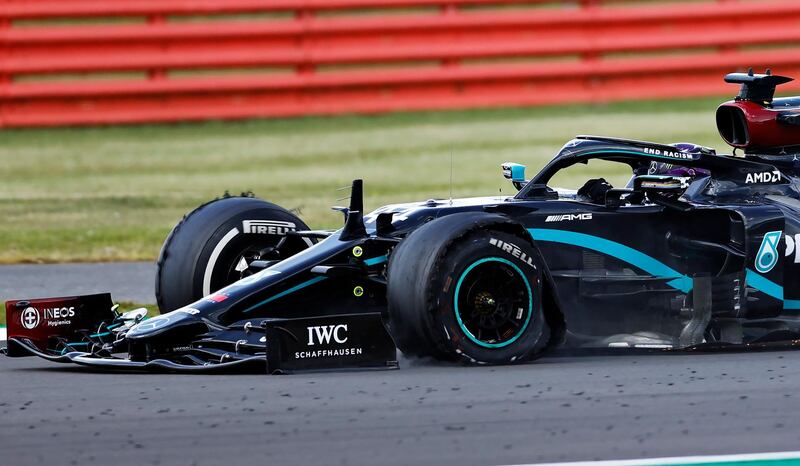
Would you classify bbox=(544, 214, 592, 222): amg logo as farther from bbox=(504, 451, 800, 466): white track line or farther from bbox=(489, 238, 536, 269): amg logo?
bbox=(504, 451, 800, 466): white track line

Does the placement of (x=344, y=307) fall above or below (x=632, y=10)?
below

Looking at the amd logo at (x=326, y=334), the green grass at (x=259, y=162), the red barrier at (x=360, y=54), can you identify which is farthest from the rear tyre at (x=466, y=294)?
the red barrier at (x=360, y=54)

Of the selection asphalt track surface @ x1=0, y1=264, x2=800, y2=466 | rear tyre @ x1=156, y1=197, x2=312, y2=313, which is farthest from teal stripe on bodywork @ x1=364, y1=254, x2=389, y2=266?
rear tyre @ x1=156, y1=197, x2=312, y2=313

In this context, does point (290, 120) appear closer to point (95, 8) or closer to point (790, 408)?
point (95, 8)

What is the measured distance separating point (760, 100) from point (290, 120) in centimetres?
1196

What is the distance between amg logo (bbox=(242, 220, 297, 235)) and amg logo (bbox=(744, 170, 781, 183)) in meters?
2.40

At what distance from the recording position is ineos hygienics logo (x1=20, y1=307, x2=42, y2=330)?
6.92 metres

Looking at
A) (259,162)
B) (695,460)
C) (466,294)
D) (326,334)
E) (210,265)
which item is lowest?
(695,460)

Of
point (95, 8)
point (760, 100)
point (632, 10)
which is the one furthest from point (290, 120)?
point (760, 100)

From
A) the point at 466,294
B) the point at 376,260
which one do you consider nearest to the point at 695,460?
the point at 466,294

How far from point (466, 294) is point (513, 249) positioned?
0.95 ft

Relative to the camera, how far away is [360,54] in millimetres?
18234

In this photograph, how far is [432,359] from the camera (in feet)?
21.7

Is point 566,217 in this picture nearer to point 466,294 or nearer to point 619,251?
point 619,251
